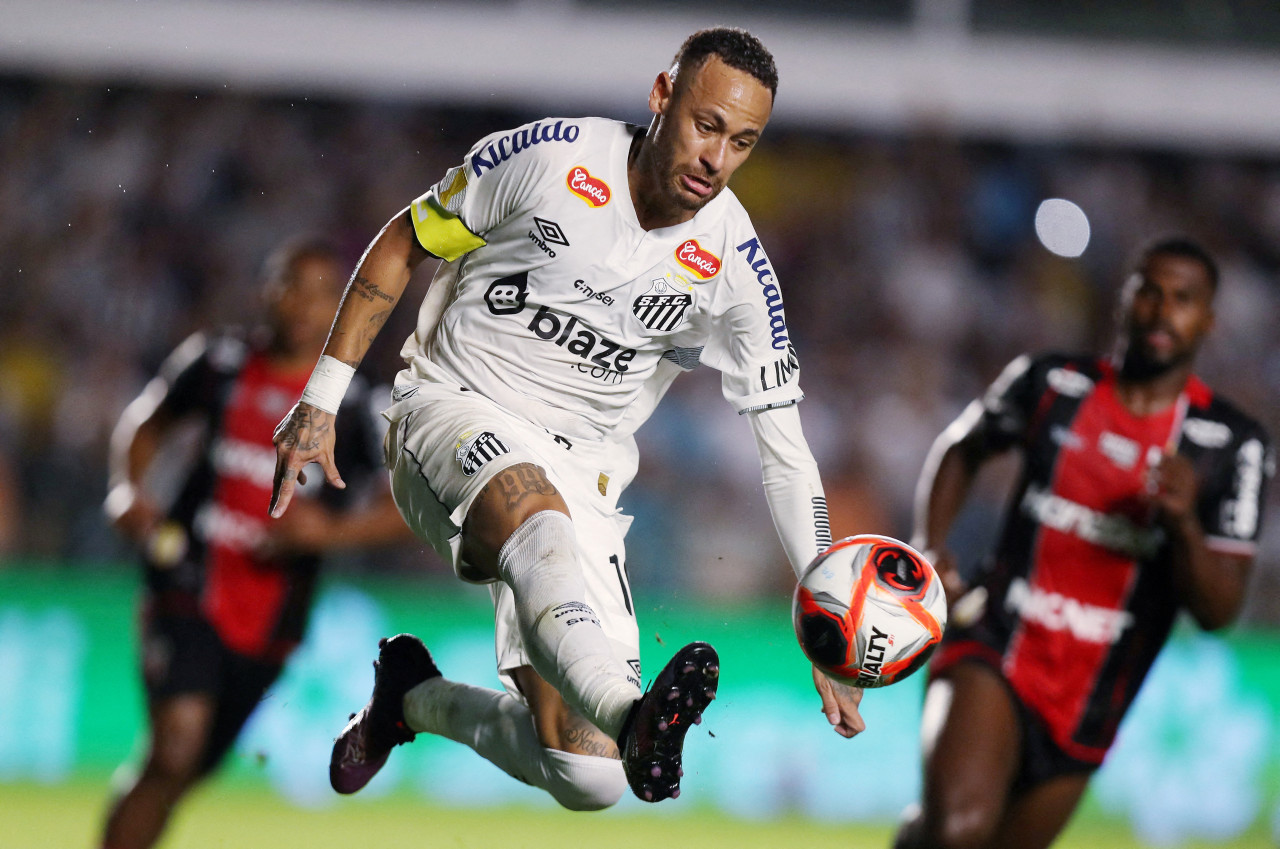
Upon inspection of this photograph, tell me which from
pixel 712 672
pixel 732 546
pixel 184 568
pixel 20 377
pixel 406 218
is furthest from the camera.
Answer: pixel 20 377

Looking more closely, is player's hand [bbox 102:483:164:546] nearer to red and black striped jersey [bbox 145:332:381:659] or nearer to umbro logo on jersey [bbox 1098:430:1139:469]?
red and black striped jersey [bbox 145:332:381:659]

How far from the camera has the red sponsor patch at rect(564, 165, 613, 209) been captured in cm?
409

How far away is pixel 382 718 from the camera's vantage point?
4977mm

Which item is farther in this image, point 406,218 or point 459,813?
point 459,813

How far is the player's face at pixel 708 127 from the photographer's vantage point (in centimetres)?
392

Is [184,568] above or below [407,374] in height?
below

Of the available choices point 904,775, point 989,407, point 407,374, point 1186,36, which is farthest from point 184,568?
point 1186,36

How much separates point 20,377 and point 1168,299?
806cm

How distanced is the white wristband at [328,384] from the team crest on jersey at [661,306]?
84 centimetres

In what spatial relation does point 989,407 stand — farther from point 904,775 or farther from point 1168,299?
point 904,775

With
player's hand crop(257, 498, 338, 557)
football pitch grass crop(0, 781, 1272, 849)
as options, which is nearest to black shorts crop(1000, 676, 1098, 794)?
player's hand crop(257, 498, 338, 557)

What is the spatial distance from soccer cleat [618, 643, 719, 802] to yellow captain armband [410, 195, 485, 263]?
149cm

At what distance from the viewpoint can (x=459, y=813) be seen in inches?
324

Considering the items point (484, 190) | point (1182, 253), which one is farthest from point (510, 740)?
point (1182, 253)
